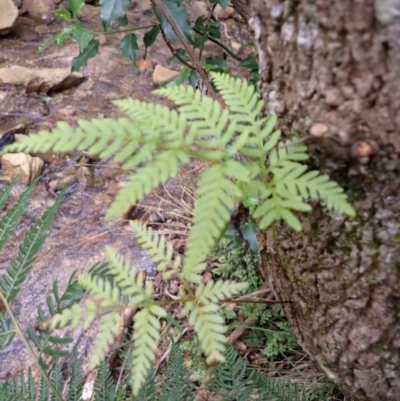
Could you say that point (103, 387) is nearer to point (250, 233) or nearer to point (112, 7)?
point (250, 233)

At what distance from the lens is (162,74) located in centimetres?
337

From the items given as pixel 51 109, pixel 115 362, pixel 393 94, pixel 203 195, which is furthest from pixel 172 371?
pixel 51 109

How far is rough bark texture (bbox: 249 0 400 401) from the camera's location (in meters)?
0.71

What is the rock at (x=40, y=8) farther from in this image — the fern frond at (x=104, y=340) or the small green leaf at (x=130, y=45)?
the fern frond at (x=104, y=340)

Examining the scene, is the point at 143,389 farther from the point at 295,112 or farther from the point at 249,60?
the point at 249,60

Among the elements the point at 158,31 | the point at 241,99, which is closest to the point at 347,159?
the point at 241,99

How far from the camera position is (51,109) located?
3.25 m

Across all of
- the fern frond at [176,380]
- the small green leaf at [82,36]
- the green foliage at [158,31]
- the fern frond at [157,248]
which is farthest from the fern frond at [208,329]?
the small green leaf at [82,36]

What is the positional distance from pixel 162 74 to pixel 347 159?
2786 millimetres

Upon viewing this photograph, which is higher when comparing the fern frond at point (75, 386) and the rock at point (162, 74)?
the fern frond at point (75, 386)

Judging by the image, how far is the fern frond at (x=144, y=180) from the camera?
0.71 metres

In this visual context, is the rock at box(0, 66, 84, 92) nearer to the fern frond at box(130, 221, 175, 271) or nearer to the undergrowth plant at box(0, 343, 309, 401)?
the undergrowth plant at box(0, 343, 309, 401)

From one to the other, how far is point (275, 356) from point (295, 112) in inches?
45.0

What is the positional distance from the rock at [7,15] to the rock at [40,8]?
294 millimetres
